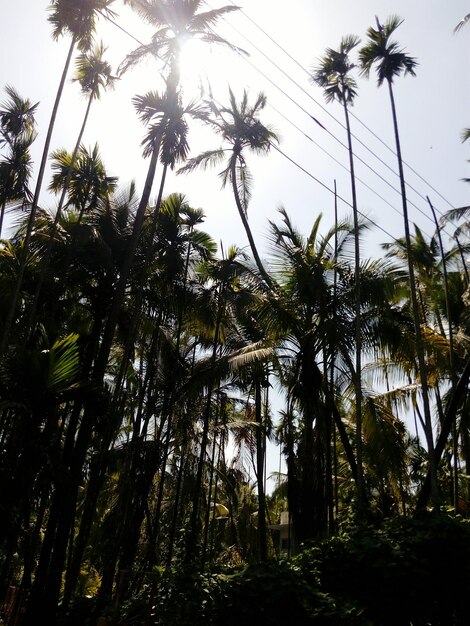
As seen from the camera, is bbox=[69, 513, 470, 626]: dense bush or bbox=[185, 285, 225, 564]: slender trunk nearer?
bbox=[69, 513, 470, 626]: dense bush

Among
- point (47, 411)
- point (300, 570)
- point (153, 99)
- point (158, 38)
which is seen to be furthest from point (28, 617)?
point (158, 38)

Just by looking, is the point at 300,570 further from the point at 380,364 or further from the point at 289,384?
the point at 380,364

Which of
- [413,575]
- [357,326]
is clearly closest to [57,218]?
[357,326]

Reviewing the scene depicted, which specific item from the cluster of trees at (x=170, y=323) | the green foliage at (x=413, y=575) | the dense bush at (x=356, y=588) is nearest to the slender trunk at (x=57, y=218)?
the cluster of trees at (x=170, y=323)

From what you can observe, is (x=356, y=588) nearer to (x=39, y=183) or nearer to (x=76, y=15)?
(x=39, y=183)

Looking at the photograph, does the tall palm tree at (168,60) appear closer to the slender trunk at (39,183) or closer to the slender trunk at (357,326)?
the slender trunk at (39,183)

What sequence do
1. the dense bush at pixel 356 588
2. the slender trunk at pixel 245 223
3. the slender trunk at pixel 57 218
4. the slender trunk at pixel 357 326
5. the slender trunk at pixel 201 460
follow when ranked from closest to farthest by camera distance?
1. the dense bush at pixel 356 588
2. the slender trunk at pixel 357 326
3. the slender trunk at pixel 57 218
4. the slender trunk at pixel 201 460
5. the slender trunk at pixel 245 223

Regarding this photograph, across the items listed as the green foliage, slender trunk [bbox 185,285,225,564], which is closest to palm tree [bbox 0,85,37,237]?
slender trunk [bbox 185,285,225,564]

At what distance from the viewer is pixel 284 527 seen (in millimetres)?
33719

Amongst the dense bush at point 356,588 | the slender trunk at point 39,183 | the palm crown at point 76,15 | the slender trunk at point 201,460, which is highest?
the palm crown at point 76,15

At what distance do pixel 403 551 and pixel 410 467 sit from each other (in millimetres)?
21487

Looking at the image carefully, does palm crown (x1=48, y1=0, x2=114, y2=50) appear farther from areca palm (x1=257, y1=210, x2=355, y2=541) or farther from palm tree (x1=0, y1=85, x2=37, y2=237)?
areca palm (x1=257, y1=210, x2=355, y2=541)

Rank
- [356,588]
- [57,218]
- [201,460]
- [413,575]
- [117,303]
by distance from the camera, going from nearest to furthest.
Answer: [413,575] → [356,588] → [117,303] → [57,218] → [201,460]

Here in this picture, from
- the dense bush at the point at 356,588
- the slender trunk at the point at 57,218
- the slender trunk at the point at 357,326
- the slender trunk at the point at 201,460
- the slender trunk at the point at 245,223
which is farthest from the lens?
the slender trunk at the point at 245,223
